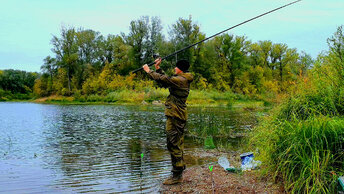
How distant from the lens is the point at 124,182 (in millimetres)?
5621

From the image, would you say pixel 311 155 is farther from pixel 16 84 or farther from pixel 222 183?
pixel 16 84

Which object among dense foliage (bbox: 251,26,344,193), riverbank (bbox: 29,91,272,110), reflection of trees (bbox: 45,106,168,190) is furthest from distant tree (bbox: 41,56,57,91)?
dense foliage (bbox: 251,26,344,193)

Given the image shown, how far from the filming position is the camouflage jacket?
5.36 metres

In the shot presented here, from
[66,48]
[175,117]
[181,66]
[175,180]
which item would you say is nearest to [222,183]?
[175,180]

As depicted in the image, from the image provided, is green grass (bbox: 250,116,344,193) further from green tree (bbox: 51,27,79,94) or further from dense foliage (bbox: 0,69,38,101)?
dense foliage (bbox: 0,69,38,101)

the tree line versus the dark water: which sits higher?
the tree line

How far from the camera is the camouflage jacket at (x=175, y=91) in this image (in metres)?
5.36

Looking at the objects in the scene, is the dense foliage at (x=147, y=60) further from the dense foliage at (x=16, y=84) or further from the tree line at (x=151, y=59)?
the dense foliage at (x=16, y=84)

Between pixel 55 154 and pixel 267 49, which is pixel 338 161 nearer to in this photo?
pixel 55 154

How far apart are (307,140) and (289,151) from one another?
0.40 metres

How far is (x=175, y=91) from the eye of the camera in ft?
18.0

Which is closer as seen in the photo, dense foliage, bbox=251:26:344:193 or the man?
dense foliage, bbox=251:26:344:193

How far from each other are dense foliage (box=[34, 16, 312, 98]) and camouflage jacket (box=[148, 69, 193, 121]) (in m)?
41.1

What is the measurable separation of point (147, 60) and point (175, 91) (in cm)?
4849
